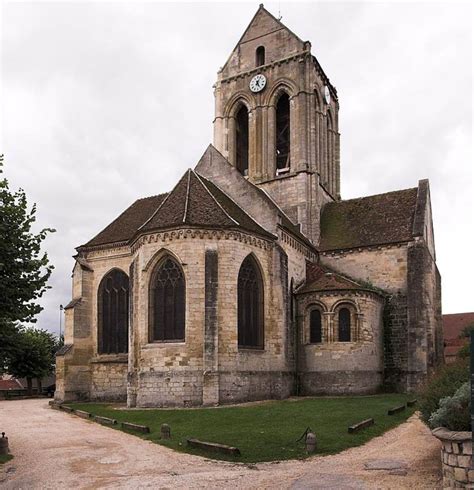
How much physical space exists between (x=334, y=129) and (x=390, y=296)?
1589cm

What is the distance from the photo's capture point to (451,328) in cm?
5800

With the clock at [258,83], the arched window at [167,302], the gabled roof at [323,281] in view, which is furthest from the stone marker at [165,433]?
the clock at [258,83]

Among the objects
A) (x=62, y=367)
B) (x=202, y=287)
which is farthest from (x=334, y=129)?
(x=62, y=367)

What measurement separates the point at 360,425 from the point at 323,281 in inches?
556

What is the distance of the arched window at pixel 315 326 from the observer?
1137 inches

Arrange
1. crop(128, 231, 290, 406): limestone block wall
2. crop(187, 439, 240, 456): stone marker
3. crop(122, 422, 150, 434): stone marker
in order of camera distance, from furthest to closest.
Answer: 1. crop(128, 231, 290, 406): limestone block wall
2. crop(122, 422, 150, 434): stone marker
3. crop(187, 439, 240, 456): stone marker

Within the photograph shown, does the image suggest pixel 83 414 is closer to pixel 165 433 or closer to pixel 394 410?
pixel 165 433

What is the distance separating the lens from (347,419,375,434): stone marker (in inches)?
615

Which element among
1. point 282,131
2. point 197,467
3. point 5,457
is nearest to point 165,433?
point 197,467

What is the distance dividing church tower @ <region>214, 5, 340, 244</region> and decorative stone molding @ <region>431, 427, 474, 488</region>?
24.8m

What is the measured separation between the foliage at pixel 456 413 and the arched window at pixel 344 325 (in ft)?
57.0

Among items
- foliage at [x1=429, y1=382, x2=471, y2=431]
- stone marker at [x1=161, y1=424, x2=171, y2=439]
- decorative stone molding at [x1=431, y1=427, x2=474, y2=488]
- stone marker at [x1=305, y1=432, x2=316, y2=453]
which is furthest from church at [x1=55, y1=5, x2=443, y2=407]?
decorative stone molding at [x1=431, y1=427, x2=474, y2=488]

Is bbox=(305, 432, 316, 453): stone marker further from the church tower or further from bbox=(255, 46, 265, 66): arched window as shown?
bbox=(255, 46, 265, 66): arched window

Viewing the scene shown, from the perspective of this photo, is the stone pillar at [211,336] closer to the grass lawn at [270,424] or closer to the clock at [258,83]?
the grass lawn at [270,424]
